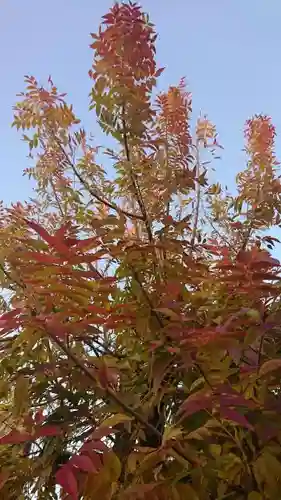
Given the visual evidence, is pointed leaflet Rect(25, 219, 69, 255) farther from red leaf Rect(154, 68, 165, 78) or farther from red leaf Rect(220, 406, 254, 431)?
red leaf Rect(154, 68, 165, 78)

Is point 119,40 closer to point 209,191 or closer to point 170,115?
point 170,115

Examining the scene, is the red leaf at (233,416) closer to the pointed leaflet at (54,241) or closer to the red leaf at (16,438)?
the red leaf at (16,438)

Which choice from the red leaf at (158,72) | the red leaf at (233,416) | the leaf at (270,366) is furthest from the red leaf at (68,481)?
the red leaf at (158,72)

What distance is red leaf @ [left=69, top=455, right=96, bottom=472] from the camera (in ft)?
3.20

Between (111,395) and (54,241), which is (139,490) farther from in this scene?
(54,241)

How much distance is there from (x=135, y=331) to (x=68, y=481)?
834mm

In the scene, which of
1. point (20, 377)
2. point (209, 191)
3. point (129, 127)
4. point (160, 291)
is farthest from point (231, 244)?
point (20, 377)

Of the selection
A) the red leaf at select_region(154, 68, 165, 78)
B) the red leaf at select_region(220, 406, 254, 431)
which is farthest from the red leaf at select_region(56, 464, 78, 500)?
the red leaf at select_region(154, 68, 165, 78)

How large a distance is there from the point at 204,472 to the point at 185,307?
60 centimetres

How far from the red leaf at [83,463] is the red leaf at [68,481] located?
2 centimetres

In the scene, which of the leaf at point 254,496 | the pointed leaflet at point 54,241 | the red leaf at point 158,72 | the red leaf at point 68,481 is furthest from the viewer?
the red leaf at point 158,72

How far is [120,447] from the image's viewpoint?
1.50 m

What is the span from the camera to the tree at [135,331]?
1.16m

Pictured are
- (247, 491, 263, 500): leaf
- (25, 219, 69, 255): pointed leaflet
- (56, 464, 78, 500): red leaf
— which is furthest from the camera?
(25, 219, 69, 255): pointed leaflet
